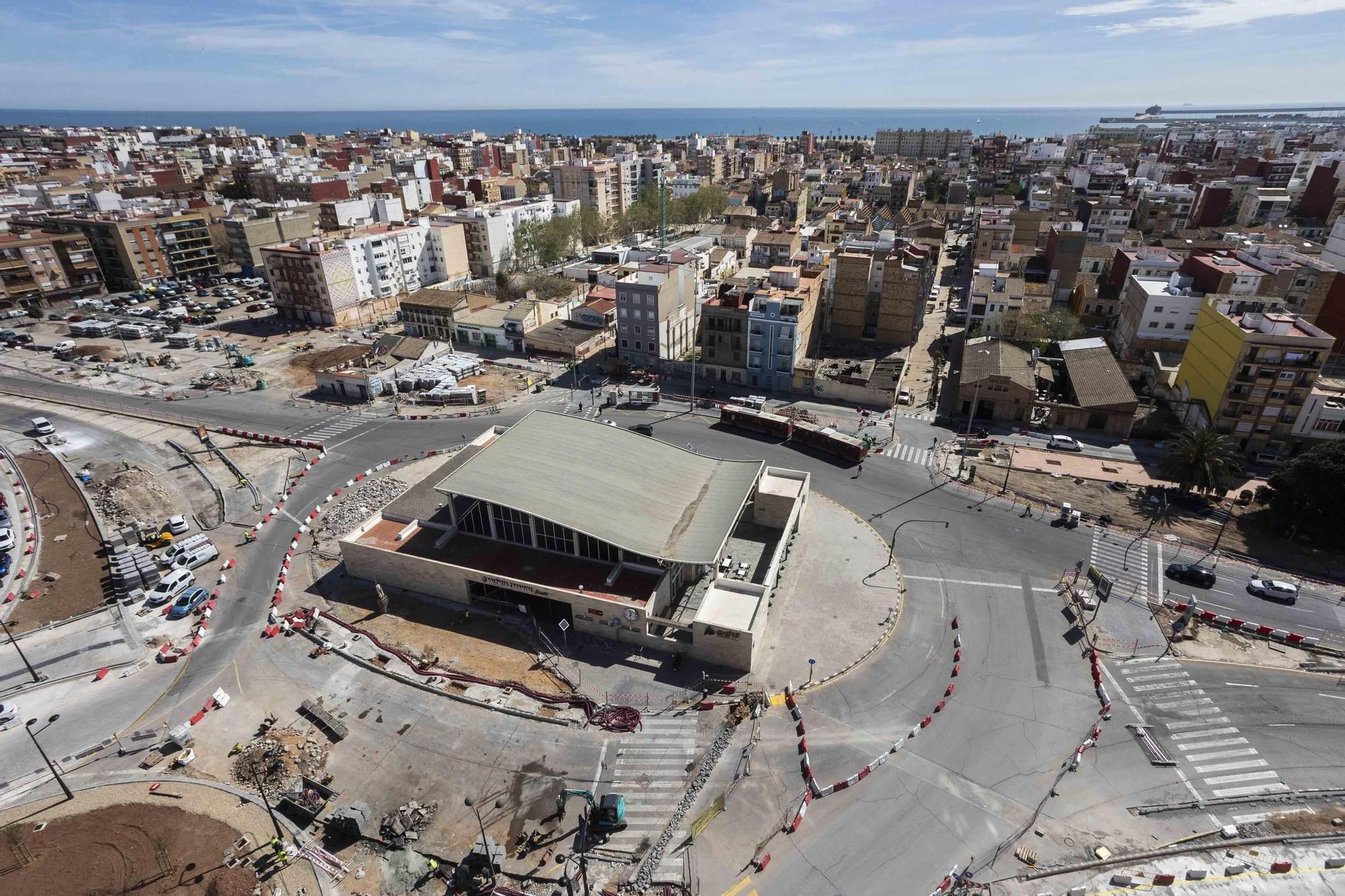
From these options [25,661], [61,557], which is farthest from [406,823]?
[61,557]

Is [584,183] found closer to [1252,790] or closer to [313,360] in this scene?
[313,360]

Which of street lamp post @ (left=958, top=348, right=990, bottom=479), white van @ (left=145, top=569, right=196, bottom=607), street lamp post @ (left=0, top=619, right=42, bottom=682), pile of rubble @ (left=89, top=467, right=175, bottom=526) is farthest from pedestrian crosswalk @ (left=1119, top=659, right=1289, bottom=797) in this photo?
pile of rubble @ (left=89, top=467, right=175, bottom=526)

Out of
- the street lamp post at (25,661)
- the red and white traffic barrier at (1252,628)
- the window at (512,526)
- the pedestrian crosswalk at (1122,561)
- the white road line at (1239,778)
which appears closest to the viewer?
the white road line at (1239,778)

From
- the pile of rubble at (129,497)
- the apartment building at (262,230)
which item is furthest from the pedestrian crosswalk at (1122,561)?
the apartment building at (262,230)

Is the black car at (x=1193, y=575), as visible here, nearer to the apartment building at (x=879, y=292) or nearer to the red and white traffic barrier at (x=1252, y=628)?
the red and white traffic barrier at (x=1252, y=628)

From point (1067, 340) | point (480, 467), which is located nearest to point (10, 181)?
point (480, 467)

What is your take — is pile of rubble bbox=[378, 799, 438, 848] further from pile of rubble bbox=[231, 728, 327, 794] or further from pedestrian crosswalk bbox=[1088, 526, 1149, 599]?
pedestrian crosswalk bbox=[1088, 526, 1149, 599]
